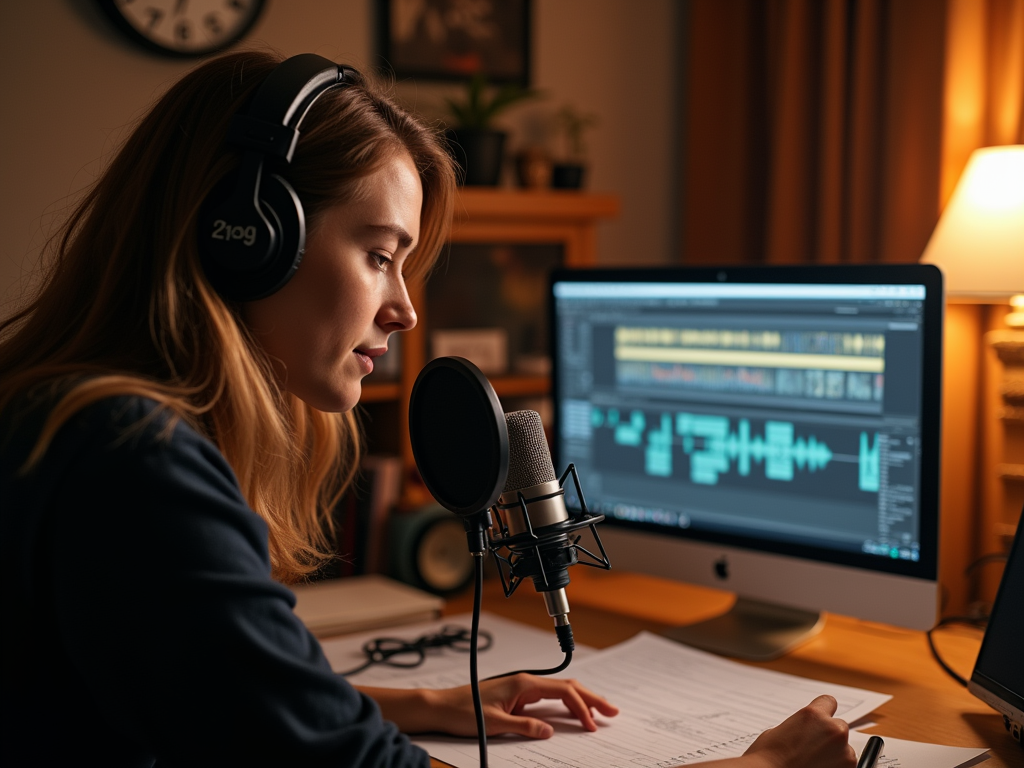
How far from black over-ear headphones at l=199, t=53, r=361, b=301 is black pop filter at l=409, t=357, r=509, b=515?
0.16 meters

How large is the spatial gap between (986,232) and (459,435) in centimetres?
102

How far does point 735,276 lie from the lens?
131 cm

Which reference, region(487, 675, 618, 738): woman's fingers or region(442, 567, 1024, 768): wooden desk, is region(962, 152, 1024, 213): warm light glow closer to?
region(442, 567, 1024, 768): wooden desk

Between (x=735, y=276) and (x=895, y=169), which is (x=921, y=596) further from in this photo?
(x=895, y=169)

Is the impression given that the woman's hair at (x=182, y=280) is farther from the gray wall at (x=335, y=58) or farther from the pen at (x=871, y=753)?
the pen at (x=871, y=753)

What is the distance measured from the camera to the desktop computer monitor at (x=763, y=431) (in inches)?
46.2

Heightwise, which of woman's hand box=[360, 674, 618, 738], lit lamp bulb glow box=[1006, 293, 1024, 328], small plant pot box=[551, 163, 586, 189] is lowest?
woman's hand box=[360, 674, 618, 738]

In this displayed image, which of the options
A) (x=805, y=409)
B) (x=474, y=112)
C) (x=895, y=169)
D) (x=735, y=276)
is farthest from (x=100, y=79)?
(x=895, y=169)

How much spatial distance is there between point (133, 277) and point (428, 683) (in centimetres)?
63

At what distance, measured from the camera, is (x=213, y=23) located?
1.77m

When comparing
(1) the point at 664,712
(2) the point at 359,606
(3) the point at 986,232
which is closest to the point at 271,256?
(1) the point at 664,712

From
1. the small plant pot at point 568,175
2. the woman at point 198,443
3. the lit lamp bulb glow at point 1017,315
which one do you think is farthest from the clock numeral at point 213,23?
the lit lamp bulb glow at point 1017,315

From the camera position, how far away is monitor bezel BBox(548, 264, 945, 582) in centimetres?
114

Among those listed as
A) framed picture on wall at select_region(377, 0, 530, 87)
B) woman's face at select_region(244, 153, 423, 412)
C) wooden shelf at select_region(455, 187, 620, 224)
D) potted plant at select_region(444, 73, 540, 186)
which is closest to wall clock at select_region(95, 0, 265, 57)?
framed picture on wall at select_region(377, 0, 530, 87)
